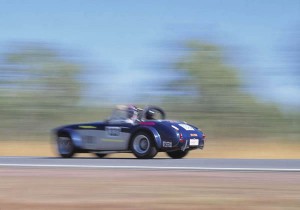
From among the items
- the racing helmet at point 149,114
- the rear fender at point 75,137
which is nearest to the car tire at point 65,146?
the rear fender at point 75,137

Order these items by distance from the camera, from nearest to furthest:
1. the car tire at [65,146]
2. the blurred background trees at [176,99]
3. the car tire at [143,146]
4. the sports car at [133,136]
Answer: the sports car at [133,136], the car tire at [143,146], the car tire at [65,146], the blurred background trees at [176,99]

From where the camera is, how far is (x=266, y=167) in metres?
14.6

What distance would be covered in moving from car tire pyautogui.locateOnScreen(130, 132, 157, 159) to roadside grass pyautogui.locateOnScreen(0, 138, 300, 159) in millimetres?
5676

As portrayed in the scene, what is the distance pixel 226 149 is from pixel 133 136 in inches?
422

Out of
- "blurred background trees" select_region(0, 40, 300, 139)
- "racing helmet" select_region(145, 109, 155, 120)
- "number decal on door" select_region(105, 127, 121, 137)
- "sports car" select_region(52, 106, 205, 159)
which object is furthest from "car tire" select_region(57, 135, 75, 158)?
"blurred background trees" select_region(0, 40, 300, 139)

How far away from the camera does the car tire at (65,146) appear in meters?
19.8

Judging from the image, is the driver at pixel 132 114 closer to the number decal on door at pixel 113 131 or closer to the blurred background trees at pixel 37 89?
the number decal on door at pixel 113 131

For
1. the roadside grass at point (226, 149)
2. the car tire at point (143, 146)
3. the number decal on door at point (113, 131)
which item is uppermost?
the number decal on door at point (113, 131)

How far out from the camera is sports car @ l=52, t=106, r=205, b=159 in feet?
59.5

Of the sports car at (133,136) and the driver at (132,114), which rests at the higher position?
the driver at (132,114)

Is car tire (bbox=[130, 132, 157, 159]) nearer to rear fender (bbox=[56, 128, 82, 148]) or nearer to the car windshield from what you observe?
the car windshield

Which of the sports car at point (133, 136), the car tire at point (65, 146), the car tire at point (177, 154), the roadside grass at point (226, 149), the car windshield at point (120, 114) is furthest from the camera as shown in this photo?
the roadside grass at point (226, 149)

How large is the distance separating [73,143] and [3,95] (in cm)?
2312

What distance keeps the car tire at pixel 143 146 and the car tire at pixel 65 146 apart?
79.0 inches
